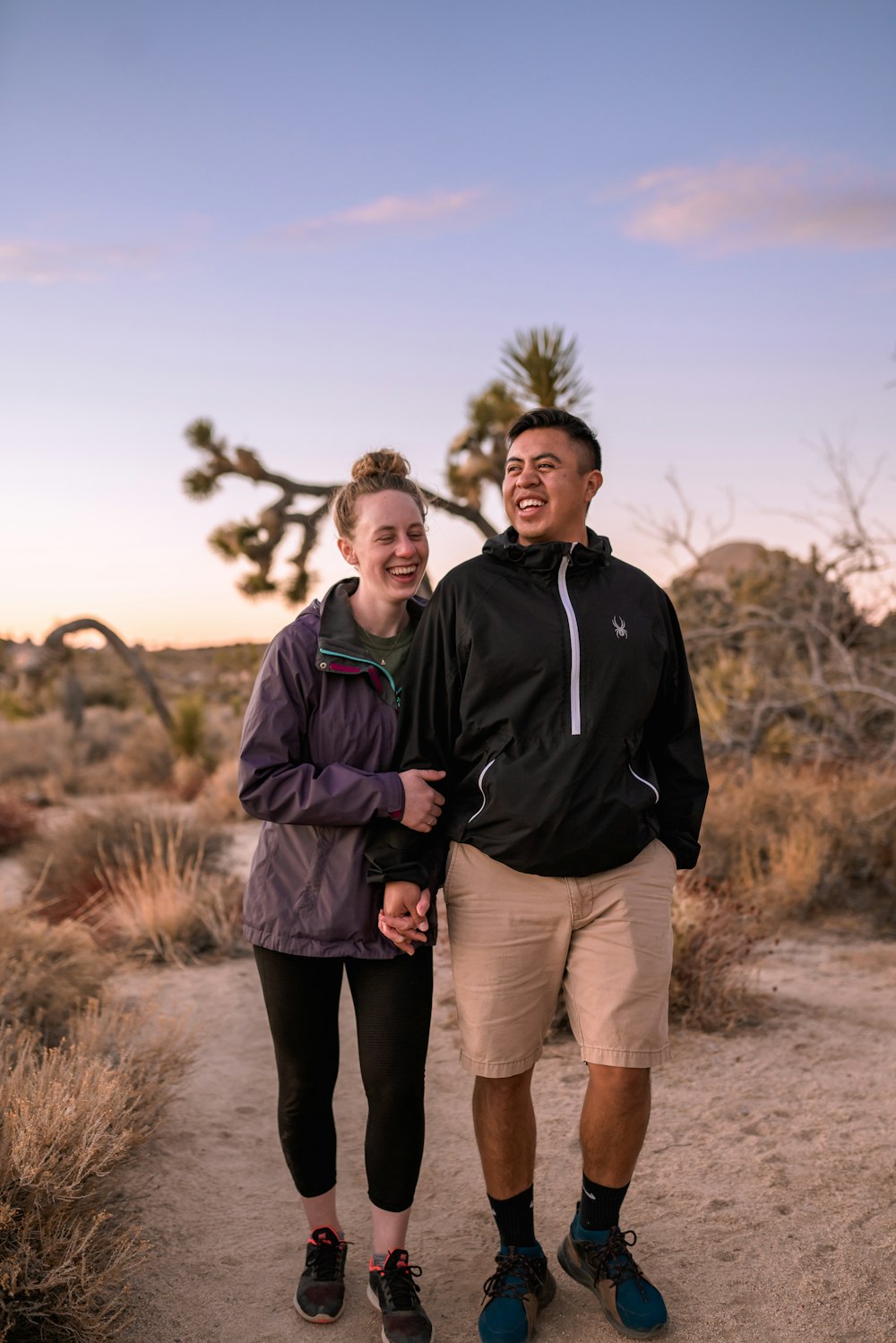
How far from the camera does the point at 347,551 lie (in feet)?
9.44

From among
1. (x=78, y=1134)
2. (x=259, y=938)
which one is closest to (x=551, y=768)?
(x=259, y=938)

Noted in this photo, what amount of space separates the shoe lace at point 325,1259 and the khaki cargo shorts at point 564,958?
70 centimetres

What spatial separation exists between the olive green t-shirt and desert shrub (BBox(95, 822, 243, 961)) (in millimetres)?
4153

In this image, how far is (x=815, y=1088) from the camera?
4.33 metres

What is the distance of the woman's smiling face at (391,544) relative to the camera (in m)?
2.74

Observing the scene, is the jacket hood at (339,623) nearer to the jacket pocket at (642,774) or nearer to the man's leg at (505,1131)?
the jacket pocket at (642,774)

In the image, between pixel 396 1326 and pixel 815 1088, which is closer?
pixel 396 1326

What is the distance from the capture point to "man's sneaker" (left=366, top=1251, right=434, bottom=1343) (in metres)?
2.65

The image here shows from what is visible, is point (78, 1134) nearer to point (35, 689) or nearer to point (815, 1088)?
point (815, 1088)

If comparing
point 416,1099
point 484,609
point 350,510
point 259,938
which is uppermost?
point 350,510

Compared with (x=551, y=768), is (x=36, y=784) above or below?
below

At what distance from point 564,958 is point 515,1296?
87 cm

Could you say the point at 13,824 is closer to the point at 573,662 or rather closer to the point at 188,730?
the point at 188,730

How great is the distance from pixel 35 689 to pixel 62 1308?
683 inches
